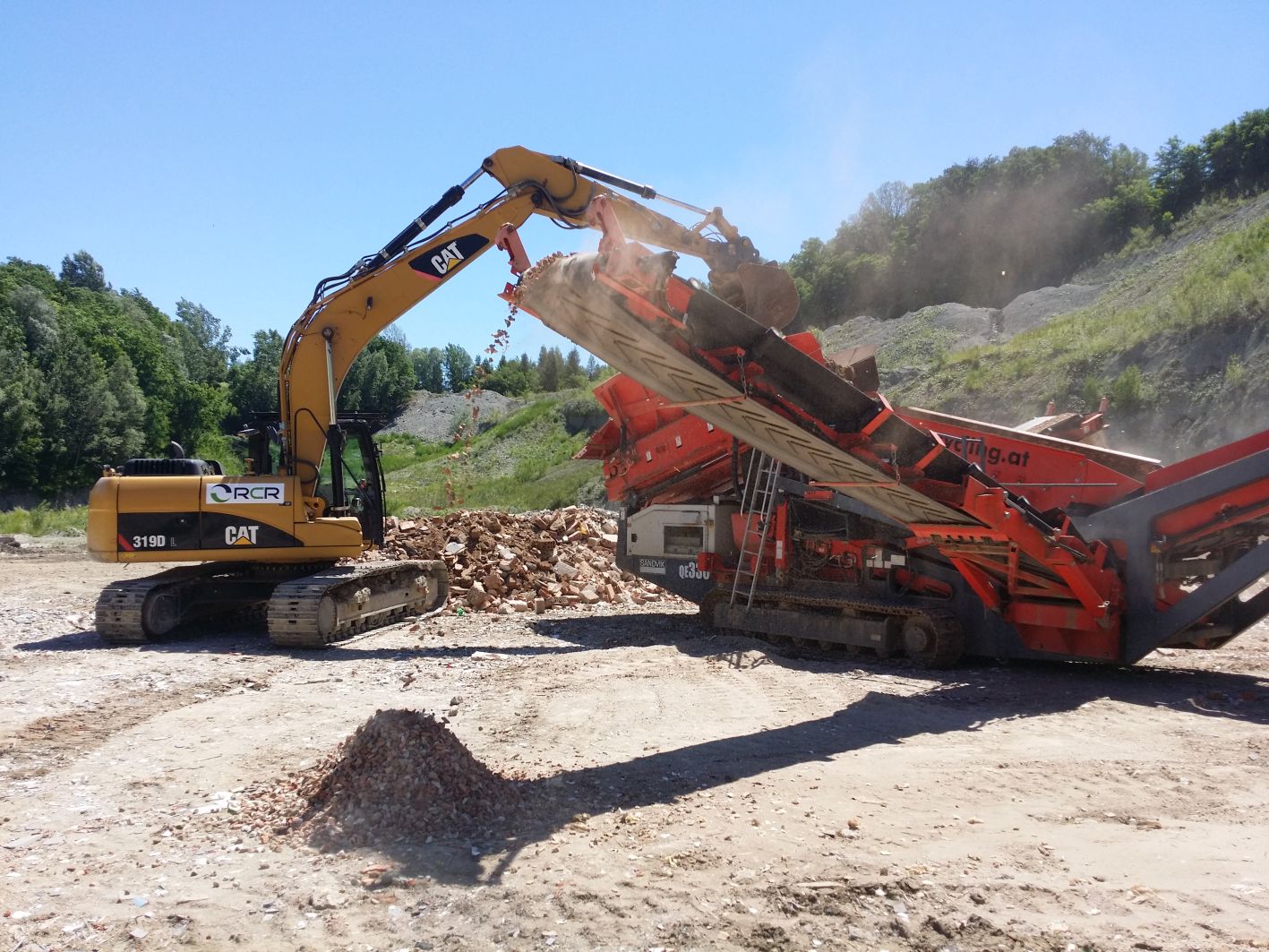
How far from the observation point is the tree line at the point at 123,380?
4156 centimetres

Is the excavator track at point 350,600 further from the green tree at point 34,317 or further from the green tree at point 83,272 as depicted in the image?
the green tree at point 83,272

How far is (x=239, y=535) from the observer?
998 cm

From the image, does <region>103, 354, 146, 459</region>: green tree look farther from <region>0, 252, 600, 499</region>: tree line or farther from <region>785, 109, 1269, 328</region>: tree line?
<region>785, 109, 1269, 328</region>: tree line

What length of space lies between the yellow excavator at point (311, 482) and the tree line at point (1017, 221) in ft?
96.2

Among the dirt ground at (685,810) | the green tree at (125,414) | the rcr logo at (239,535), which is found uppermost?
the green tree at (125,414)

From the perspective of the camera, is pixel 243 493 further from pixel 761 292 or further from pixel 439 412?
pixel 439 412

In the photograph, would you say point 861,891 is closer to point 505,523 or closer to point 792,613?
point 792,613

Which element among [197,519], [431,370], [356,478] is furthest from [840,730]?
[431,370]

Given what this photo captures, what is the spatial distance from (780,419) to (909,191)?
51.9 metres

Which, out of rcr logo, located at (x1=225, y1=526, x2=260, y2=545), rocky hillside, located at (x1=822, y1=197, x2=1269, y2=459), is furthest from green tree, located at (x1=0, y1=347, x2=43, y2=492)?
rcr logo, located at (x1=225, y1=526, x2=260, y2=545)

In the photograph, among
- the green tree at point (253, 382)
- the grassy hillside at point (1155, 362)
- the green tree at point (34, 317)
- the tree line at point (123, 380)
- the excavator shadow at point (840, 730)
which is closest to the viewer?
the excavator shadow at point (840, 730)

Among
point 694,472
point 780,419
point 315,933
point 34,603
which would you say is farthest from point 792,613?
point 34,603

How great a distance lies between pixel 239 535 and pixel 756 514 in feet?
17.5

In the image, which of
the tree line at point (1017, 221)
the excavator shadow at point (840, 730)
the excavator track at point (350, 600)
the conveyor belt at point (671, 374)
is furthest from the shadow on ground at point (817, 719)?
the tree line at point (1017, 221)
